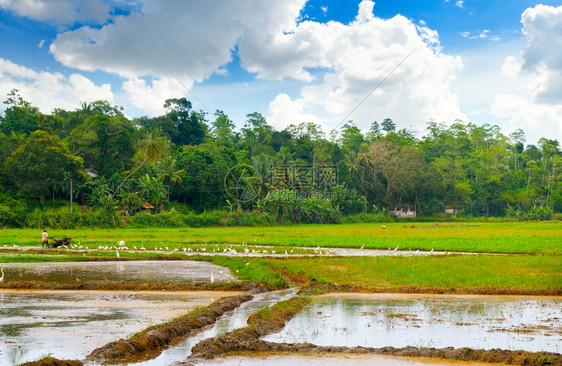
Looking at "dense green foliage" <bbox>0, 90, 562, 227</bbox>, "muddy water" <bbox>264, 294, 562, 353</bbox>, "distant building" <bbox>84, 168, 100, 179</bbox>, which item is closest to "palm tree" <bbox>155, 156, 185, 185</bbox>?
"dense green foliage" <bbox>0, 90, 562, 227</bbox>

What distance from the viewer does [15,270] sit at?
73.0 ft

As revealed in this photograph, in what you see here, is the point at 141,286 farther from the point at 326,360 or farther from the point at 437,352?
A: the point at 437,352

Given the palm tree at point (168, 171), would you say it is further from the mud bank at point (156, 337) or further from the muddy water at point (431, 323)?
the mud bank at point (156, 337)

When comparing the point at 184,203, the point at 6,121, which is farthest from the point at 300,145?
the point at 6,121

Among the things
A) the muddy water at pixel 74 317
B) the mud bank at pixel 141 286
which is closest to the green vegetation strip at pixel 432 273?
the mud bank at pixel 141 286

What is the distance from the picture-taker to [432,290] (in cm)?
1733

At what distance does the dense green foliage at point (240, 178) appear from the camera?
170ft

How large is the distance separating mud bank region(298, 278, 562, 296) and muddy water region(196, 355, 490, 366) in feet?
23.1

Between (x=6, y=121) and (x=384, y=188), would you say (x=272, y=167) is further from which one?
(x=6, y=121)

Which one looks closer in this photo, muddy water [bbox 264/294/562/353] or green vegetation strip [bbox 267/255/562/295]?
muddy water [bbox 264/294/562/353]

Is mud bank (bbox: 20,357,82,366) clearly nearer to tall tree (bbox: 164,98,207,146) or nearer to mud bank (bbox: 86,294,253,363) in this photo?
mud bank (bbox: 86,294,253,363)

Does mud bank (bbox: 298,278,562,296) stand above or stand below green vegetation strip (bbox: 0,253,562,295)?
below

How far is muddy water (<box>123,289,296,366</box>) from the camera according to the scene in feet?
32.2

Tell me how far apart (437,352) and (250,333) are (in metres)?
3.65
